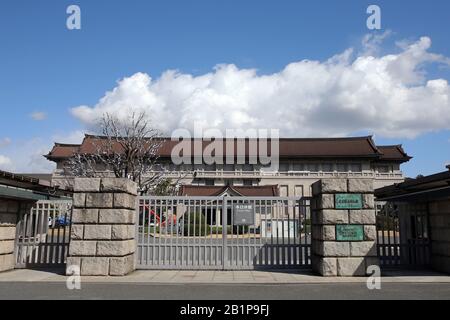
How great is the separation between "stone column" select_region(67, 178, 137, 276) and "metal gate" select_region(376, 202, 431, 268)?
306 inches

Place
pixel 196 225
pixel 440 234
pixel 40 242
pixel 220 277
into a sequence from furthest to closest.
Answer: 1. pixel 196 225
2. pixel 40 242
3. pixel 440 234
4. pixel 220 277

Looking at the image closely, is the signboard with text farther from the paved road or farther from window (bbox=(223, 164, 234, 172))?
window (bbox=(223, 164, 234, 172))

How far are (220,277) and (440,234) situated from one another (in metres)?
6.63

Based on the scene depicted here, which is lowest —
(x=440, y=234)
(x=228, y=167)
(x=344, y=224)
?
(x=440, y=234)

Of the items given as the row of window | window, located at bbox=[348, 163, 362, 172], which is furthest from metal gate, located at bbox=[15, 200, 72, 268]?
window, located at bbox=[348, 163, 362, 172]

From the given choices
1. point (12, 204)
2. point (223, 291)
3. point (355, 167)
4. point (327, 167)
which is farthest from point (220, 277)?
point (355, 167)

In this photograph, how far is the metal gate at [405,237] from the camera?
1273cm

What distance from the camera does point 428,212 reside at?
12.7 m

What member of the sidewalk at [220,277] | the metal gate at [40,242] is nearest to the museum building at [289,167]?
the metal gate at [40,242]

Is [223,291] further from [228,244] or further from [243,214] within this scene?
[243,214]

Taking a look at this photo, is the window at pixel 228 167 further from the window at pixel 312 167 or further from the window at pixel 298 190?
the window at pixel 312 167

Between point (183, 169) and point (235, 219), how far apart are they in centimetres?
5117

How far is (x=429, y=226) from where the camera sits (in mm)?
12664
